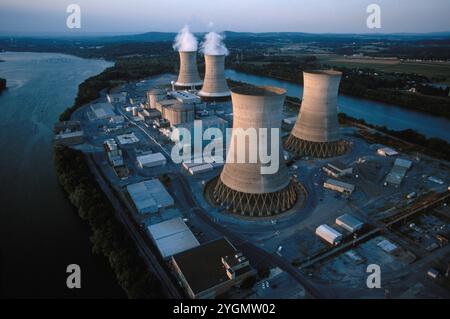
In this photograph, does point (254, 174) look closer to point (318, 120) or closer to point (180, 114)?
point (318, 120)

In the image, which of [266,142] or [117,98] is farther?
[117,98]

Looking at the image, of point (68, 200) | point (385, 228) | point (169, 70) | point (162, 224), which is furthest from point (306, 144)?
point (169, 70)

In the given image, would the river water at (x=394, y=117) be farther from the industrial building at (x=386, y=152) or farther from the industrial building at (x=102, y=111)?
the industrial building at (x=102, y=111)

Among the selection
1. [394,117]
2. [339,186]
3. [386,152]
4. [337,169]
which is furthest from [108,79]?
[339,186]

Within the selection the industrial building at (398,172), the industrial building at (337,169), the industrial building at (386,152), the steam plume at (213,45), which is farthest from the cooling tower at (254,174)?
the steam plume at (213,45)

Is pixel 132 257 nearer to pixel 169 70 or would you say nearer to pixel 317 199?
pixel 317 199

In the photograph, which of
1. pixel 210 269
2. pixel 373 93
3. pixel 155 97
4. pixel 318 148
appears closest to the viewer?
pixel 210 269

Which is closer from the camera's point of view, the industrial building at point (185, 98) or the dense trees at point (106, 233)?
the dense trees at point (106, 233)
